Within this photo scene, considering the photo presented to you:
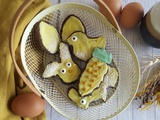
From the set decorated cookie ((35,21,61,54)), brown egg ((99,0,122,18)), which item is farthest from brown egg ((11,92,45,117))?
brown egg ((99,0,122,18))

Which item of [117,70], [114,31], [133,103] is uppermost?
[114,31]

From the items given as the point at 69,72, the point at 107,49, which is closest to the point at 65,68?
the point at 69,72

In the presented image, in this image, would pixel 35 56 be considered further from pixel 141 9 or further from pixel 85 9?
pixel 141 9

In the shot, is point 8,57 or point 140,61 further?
point 140,61

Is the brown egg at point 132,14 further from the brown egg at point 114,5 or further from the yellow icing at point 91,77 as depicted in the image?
the yellow icing at point 91,77

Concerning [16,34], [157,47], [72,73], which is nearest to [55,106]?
[72,73]

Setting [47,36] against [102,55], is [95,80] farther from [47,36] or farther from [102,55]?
[47,36]
